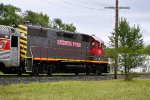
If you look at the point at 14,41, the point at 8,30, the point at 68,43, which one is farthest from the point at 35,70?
the point at 68,43

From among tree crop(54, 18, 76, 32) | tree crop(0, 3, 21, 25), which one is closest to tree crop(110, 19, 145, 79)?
tree crop(0, 3, 21, 25)

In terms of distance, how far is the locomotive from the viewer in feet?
101

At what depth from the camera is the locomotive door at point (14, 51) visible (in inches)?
1204

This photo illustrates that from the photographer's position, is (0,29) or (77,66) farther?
(77,66)

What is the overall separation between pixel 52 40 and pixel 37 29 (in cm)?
253

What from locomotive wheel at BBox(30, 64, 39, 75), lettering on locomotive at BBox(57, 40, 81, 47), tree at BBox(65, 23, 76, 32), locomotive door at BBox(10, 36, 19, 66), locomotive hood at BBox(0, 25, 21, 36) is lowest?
locomotive wheel at BBox(30, 64, 39, 75)

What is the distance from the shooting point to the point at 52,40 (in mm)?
36281

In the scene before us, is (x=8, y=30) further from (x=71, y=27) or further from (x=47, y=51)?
(x=71, y=27)

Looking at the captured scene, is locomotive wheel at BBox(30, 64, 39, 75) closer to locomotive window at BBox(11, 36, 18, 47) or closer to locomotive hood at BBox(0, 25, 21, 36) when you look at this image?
locomotive window at BBox(11, 36, 18, 47)

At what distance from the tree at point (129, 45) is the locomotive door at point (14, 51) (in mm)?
8457

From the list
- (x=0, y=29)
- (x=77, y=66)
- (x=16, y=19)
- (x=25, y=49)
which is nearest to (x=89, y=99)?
(x=0, y=29)

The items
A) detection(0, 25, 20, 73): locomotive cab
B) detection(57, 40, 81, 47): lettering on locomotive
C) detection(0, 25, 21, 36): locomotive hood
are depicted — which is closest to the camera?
detection(0, 25, 20, 73): locomotive cab

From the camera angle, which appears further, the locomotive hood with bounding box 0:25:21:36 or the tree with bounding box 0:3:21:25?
the tree with bounding box 0:3:21:25

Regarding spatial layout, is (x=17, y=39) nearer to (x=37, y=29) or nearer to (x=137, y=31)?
(x=37, y=29)
